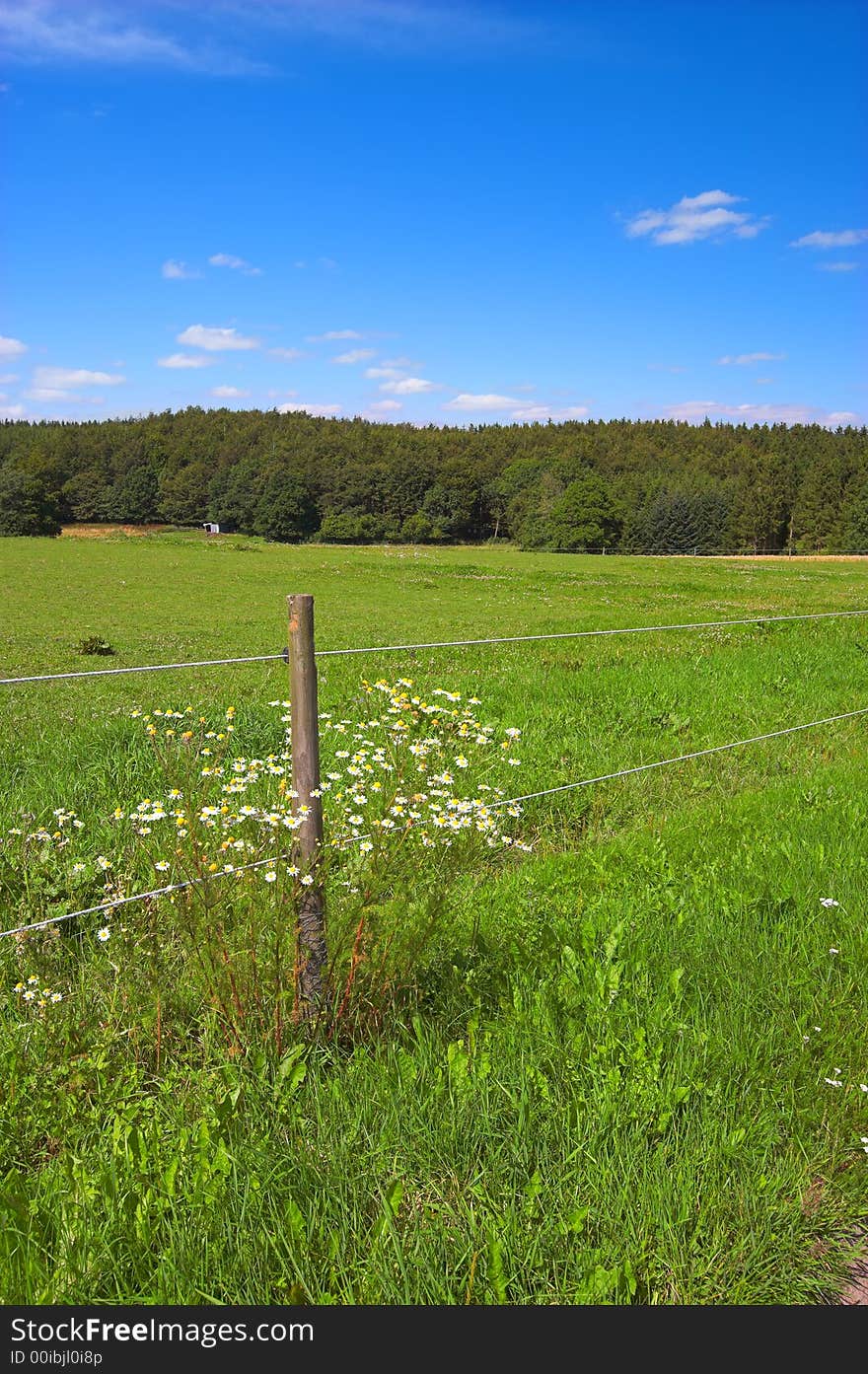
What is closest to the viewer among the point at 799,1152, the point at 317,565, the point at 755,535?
the point at 799,1152

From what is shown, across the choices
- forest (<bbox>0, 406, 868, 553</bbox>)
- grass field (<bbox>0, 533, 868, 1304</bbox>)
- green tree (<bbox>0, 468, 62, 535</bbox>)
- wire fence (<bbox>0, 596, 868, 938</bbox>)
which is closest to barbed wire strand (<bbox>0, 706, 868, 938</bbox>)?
wire fence (<bbox>0, 596, 868, 938</bbox>)

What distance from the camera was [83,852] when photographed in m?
5.98

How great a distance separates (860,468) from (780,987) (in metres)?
118

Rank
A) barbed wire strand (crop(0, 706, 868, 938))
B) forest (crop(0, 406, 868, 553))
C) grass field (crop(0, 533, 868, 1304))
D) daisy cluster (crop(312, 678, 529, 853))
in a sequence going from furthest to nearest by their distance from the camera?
forest (crop(0, 406, 868, 553)) → daisy cluster (crop(312, 678, 529, 853)) → barbed wire strand (crop(0, 706, 868, 938)) → grass field (crop(0, 533, 868, 1304))

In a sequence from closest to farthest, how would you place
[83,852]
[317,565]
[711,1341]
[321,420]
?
[711,1341], [83,852], [317,565], [321,420]

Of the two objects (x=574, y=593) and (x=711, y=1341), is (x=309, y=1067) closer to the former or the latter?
(x=711, y=1341)

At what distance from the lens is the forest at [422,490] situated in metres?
101

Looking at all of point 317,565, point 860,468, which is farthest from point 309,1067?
point 860,468

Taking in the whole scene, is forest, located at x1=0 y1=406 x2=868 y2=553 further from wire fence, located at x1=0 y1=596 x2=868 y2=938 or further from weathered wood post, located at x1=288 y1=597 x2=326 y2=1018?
weathered wood post, located at x1=288 y1=597 x2=326 y2=1018

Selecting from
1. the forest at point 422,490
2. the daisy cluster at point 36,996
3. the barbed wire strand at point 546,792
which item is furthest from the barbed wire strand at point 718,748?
the forest at point 422,490

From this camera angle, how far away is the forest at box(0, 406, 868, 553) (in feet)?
331

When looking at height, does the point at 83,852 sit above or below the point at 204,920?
below

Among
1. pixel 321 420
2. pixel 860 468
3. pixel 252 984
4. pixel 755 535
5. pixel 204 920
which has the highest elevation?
pixel 321 420

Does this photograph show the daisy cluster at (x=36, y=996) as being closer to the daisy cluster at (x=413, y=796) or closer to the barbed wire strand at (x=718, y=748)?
the daisy cluster at (x=413, y=796)
